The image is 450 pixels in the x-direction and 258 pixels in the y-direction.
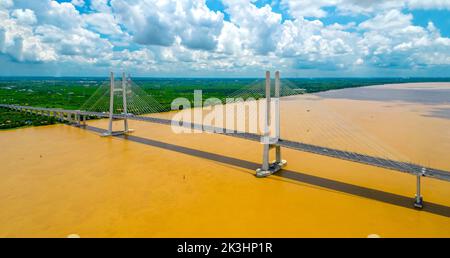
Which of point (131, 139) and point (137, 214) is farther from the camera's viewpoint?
point (131, 139)

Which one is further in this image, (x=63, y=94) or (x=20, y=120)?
(x=63, y=94)

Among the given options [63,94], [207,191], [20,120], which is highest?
[63,94]

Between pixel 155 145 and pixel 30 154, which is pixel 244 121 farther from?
pixel 30 154

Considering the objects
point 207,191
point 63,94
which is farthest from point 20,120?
point 63,94

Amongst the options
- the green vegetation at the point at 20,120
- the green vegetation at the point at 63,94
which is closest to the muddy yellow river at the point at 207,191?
the green vegetation at the point at 63,94

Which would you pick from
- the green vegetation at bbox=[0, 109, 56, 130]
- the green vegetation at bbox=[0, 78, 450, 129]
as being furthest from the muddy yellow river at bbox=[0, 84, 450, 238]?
the green vegetation at bbox=[0, 109, 56, 130]

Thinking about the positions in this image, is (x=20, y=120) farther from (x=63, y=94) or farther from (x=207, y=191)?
(x=63, y=94)

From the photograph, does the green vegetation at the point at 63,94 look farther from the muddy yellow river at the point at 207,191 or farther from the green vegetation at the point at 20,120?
the muddy yellow river at the point at 207,191
